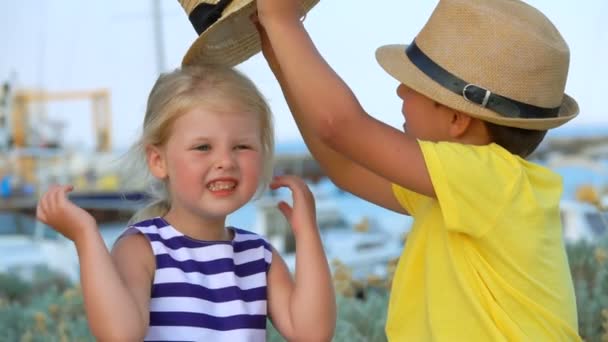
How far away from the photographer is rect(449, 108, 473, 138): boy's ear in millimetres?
1928

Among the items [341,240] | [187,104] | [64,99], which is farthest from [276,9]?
[64,99]

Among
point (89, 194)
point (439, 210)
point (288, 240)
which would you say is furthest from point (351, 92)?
point (89, 194)

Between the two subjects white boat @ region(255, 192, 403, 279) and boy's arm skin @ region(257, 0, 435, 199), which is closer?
boy's arm skin @ region(257, 0, 435, 199)

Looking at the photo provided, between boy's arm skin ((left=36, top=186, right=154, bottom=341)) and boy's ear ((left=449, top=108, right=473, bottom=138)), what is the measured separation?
0.68 meters

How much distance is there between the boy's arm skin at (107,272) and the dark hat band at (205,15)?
41 cm

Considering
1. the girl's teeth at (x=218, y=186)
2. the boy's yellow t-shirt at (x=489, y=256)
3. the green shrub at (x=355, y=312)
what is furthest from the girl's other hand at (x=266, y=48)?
the green shrub at (x=355, y=312)

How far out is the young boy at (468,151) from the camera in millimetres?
1729

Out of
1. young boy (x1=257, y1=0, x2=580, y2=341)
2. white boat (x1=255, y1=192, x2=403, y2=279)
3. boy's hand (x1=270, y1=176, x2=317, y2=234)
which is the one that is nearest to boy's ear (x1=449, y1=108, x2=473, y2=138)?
young boy (x1=257, y1=0, x2=580, y2=341)

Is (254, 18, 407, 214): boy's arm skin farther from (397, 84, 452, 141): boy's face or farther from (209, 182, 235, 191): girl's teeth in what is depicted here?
(209, 182, 235, 191): girl's teeth

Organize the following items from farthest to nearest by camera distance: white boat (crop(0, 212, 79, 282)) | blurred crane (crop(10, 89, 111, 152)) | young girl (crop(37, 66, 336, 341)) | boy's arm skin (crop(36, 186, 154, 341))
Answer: blurred crane (crop(10, 89, 111, 152))
white boat (crop(0, 212, 79, 282))
young girl (crop(37, 66, 336, 341))
boy's arm skin (crop(36, 186, 154, 341))

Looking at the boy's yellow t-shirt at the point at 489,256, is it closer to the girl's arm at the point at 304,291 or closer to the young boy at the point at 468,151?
the young boy at the point at 468,151

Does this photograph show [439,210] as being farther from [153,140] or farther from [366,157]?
[153,140]

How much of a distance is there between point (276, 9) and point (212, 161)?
33 cm

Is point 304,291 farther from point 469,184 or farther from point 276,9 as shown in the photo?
point 276,9
